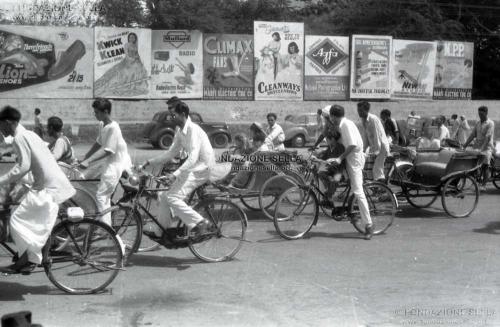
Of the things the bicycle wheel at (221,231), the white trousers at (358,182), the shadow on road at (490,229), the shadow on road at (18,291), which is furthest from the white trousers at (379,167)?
the shadow on road at (18,291)

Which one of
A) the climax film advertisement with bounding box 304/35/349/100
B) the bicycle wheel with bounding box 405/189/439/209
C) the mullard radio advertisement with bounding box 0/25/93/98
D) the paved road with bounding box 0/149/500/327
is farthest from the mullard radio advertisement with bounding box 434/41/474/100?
the paved road with bounding box 0/149/500/327

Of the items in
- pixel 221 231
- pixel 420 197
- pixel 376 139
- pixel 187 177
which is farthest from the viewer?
pixel 420 197

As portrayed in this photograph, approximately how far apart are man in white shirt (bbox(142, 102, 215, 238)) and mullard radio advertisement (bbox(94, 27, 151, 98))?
21.5 meters

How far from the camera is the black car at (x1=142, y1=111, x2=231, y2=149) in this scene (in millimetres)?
24391

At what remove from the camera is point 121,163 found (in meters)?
7.41

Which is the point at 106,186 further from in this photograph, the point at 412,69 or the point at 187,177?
the point at 412,69

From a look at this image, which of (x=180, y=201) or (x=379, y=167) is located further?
(x=379, y=167)

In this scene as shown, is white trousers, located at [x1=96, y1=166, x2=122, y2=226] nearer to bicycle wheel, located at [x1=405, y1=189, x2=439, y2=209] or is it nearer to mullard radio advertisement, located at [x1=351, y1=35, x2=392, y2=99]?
bicycle wheel, located at [x1=405, y1=189, x2=439, y2=209]

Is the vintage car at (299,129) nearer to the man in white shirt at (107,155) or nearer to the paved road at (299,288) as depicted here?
the paved road at (299,288)

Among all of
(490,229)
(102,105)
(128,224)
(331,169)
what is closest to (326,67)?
(490,229)

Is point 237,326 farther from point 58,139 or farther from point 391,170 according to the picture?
point 391,170

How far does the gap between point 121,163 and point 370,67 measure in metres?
26.2

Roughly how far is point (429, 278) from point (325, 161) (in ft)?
7.63

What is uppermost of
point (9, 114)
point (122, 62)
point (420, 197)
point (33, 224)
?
point (122, 62)
